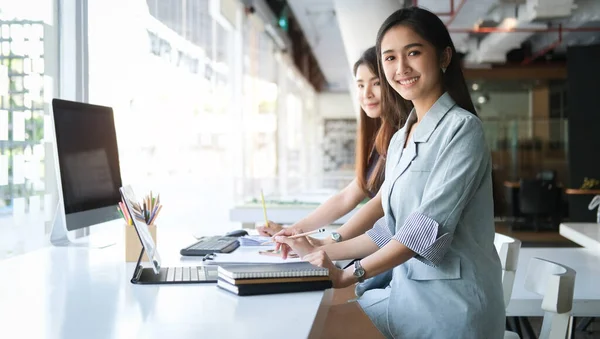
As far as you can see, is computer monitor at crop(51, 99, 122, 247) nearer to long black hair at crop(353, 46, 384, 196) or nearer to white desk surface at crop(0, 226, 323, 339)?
white desk surface at crop(0, 226, 323, 339)

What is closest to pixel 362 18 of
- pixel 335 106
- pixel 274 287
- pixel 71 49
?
pixel 71 49

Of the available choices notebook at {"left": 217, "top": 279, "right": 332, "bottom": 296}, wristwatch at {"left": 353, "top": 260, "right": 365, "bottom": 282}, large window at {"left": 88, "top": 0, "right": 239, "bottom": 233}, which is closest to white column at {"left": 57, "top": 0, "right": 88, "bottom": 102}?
large window at {"left": 88, "top": 0, "right": 239, "bottom": 233}

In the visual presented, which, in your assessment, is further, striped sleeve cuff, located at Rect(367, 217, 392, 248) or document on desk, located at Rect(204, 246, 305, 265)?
striped sleeve cuff, located at Rect(367, 217, 392, 248)

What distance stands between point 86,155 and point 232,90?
6.42 meters

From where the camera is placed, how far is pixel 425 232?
1.80m

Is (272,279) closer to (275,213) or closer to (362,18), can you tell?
(275,213)

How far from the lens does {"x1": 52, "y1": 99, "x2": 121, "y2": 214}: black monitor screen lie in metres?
2.56

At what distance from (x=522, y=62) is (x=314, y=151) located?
8.06 m

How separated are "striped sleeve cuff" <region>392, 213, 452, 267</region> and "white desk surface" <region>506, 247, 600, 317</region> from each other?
0.95 meters

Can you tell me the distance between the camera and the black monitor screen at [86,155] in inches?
101

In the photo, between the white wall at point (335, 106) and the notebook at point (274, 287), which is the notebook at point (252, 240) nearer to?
the notebook at point (274, 287)

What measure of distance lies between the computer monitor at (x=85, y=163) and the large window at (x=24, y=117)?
0.67 feet

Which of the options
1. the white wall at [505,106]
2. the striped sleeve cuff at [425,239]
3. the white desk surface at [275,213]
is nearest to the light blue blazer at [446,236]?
the striped sleeve cuff at [425,239]

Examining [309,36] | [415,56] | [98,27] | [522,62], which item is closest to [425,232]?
[415,56]
